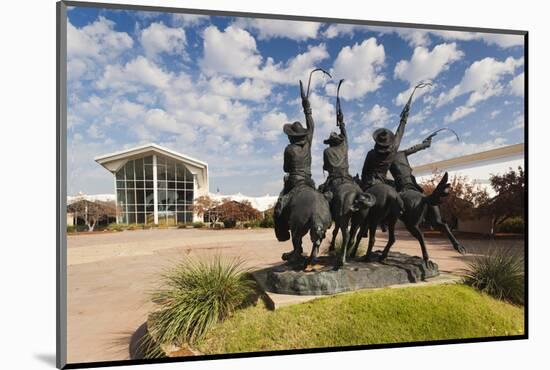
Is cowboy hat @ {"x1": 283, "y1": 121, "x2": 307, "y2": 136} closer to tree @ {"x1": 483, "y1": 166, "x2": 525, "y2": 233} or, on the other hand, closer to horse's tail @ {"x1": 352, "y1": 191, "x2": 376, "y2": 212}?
horse's tail @ {"x1": 352, "y1": 191, "x2": 376, "y2": 212}

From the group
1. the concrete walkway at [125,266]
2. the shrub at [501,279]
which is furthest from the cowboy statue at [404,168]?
the concrete walkway at [125,266]

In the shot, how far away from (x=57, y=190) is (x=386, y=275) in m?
3.84

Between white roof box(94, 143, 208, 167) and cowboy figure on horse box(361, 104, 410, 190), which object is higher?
white roof box(94, 143, 208, 167)

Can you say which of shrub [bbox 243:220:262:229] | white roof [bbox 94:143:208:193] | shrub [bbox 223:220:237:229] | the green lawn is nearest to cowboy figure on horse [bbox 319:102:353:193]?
the green lawn

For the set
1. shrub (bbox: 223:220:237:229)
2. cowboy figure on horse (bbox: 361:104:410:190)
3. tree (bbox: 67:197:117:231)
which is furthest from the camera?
shrub (bbox: 223:220:237:229)

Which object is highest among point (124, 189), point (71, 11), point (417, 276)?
point (71, 11)

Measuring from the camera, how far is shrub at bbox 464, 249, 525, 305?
466cm

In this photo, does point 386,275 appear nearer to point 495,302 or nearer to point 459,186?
point 495,302

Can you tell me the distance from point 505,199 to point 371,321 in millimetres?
5645

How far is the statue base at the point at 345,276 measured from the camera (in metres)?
4.18

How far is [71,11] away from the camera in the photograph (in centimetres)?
374

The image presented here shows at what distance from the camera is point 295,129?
14.8 ft

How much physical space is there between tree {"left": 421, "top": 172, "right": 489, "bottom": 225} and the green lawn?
5.35 metres

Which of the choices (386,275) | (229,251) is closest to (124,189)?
(229,251)
